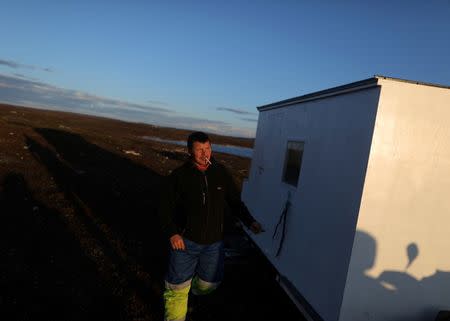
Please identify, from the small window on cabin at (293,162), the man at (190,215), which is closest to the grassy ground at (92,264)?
the man at (190,215)

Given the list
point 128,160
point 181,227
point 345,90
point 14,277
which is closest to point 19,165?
point 128,160

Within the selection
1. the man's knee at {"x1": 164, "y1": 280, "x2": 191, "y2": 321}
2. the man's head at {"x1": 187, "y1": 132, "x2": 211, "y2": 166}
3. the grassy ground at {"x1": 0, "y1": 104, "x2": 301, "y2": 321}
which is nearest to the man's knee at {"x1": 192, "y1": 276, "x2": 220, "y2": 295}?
the man's knee at {"x1": 164, "y1": 280, "x2": 191, "y2": 321}

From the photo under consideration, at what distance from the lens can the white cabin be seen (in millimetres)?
3752

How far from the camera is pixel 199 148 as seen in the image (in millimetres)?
3596

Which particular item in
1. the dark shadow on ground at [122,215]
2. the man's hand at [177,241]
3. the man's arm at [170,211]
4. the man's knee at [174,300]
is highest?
the man's arm at [170,211]

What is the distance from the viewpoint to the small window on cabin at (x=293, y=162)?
544 cm

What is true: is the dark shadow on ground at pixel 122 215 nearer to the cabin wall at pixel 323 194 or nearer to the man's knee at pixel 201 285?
the man's knee at pixel 201 285

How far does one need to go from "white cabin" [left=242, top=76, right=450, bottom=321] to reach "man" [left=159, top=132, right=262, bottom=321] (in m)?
1.44

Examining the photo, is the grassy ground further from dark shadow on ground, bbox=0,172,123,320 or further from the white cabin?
the white cabin

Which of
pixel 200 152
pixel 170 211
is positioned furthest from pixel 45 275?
pixel 200 152

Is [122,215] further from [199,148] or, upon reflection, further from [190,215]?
[199,148]

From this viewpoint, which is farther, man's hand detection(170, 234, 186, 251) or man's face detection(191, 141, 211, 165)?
man's face detection(191, 141, 211, 165)

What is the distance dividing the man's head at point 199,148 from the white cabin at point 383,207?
1.66 meters

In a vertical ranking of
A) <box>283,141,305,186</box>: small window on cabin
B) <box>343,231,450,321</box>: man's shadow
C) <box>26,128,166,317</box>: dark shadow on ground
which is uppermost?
<box>283,141,305,186</box>: small window on cabin
